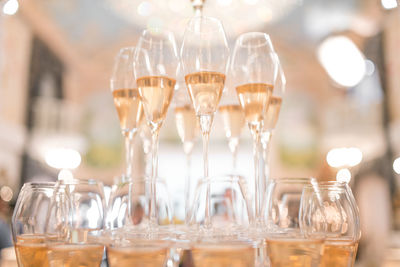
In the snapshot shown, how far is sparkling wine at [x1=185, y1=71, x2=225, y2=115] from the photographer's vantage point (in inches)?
26.6

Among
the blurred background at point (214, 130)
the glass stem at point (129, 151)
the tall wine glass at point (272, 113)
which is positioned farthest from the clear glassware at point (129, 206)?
the blurred background at point (214, 130)

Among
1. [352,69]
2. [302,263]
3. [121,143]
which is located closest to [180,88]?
[302,263]

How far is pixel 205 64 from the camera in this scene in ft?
2.20

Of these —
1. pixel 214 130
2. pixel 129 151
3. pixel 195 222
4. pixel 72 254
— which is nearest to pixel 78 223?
pixel 72 254

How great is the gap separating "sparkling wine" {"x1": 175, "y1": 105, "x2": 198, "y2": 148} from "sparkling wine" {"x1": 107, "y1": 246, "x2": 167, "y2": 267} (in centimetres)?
61

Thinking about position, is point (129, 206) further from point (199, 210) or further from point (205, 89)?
point (205, 89)

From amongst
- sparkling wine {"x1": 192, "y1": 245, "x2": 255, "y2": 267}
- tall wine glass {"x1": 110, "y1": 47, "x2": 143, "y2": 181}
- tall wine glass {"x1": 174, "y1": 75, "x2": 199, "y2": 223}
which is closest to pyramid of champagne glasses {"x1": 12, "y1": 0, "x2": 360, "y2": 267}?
sparkling wine {"x1": 192, "y1": 245, "x2": 255, "y2": 267}

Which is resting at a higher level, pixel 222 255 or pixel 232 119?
pixel 232 119

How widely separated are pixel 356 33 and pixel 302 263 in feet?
26.0

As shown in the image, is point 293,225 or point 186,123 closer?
point 293,225

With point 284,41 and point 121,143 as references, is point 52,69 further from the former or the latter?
point 284,41

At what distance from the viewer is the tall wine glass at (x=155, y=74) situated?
2.32 feet

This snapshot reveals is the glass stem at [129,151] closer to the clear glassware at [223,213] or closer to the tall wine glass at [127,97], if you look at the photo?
the tall wine glass at [127,97]

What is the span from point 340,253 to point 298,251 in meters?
0.11
